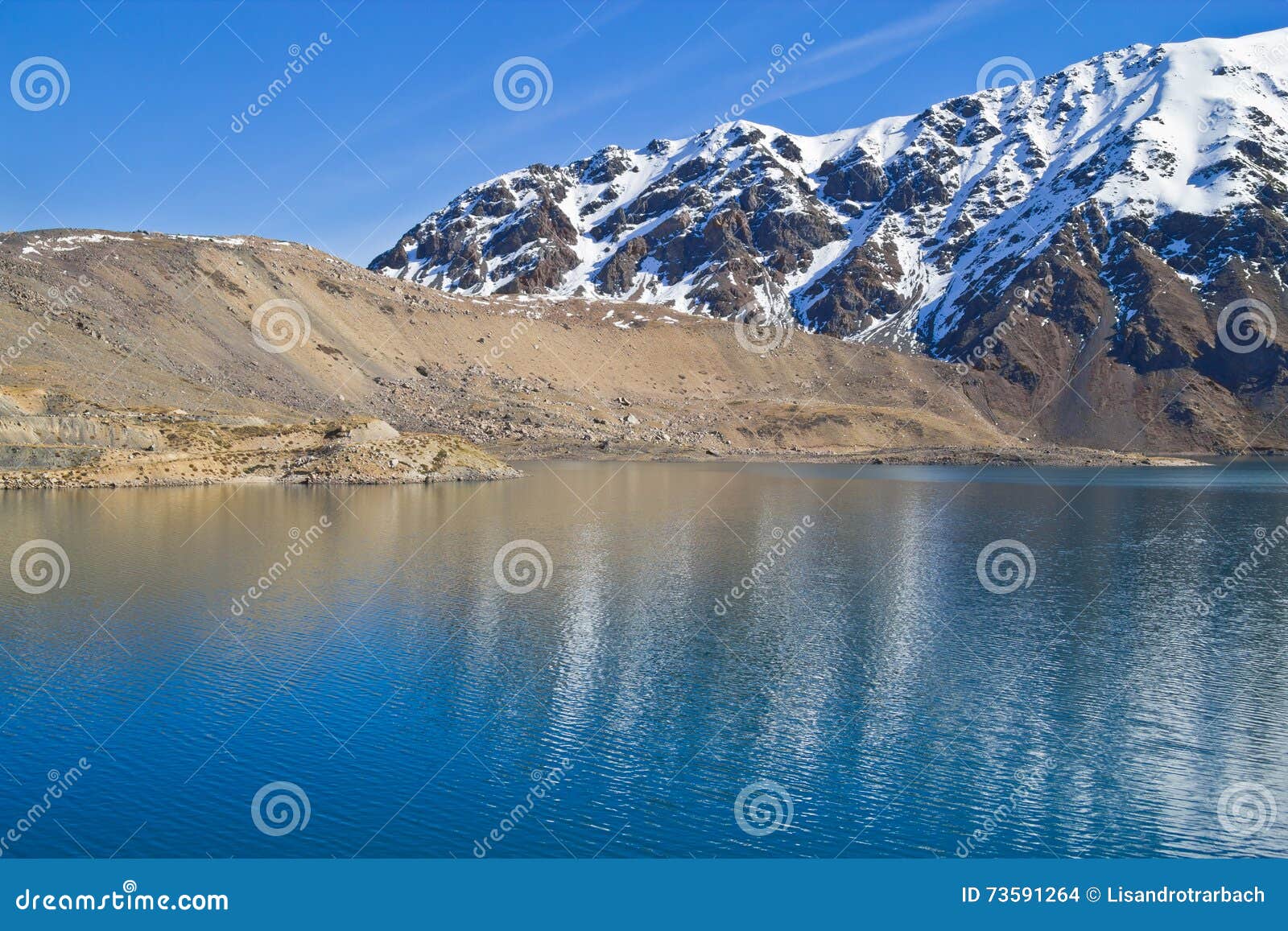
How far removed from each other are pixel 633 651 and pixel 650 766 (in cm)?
1186

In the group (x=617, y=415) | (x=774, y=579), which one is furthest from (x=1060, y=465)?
(x=774, y=579)

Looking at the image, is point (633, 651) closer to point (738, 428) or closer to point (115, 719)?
point (115, 719)

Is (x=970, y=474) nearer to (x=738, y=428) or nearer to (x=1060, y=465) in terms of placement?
(x=1060, y=465)

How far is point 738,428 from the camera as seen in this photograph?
194 meters

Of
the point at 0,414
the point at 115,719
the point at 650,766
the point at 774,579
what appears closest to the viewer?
the point at 650,766

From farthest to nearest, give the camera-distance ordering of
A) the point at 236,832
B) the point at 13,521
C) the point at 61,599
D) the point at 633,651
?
the point at 13,521, the point at 61,599, the point at 633,651, the point at 236,832

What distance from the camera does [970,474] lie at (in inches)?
6132

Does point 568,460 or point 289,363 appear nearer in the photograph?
point 289,363

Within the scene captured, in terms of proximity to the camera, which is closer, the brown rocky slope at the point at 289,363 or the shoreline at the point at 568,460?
the shoreline at the point at 568,460

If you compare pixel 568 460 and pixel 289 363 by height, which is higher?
pixel 289 363

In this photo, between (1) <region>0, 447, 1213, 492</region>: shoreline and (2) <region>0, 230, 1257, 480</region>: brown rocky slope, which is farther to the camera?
(2) <region>0, 230, 1257, 480</region>: brown rocky slope

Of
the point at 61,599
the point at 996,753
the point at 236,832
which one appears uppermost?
the point at 61,599

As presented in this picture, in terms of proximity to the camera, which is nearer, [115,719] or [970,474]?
[115,719]

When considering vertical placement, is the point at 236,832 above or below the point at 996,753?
below
